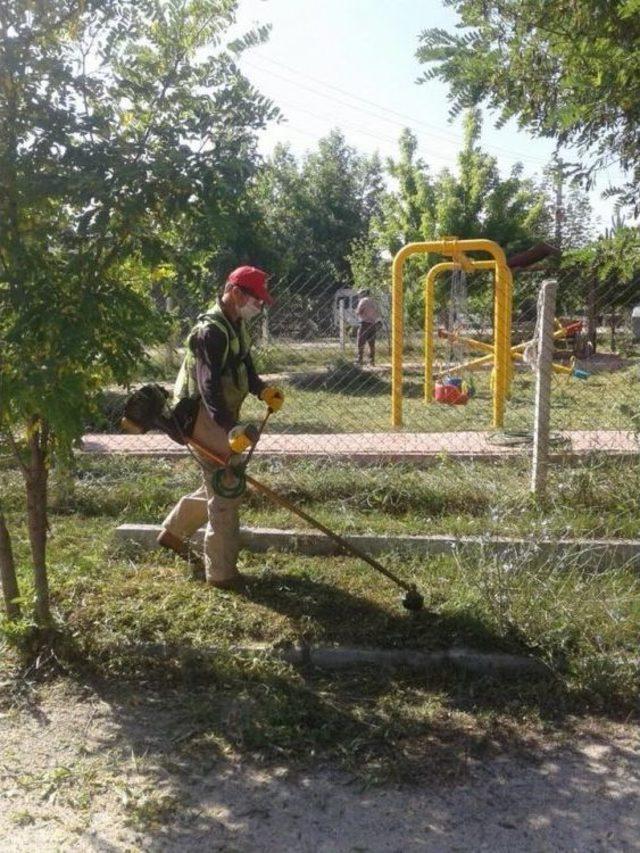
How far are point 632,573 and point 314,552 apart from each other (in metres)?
1.77

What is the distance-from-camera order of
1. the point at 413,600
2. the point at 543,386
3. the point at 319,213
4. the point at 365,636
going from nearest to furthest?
1. the point at 365,636
2. the point at 413,600
3. the point at 543,386
4. the point at 319,213

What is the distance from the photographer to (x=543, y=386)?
5.86 meters

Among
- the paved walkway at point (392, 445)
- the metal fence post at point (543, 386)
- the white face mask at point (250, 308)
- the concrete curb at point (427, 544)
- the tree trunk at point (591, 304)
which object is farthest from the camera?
the tree trunk at point (591, 304)

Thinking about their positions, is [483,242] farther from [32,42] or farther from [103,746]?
[103,746]

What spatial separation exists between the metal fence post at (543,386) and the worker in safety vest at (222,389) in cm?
193

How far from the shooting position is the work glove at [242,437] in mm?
4191

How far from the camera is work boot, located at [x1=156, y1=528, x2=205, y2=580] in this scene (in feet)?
17.0

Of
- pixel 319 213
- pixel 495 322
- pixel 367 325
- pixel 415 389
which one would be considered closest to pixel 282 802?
pixel 495 322

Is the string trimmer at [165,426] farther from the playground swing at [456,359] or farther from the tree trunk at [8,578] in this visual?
the playground swing at [456,359]

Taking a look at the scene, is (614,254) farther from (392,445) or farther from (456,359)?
(456,359)

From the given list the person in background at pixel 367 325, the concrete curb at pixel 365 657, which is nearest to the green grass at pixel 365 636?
the concrete curb at pixel 365 657

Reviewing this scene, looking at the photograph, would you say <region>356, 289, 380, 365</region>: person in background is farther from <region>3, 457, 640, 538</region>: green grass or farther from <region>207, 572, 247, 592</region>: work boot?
<region>207, 572, 247, 592</region>: work boot

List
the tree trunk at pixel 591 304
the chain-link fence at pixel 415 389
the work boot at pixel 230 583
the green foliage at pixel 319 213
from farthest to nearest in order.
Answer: the green foliage at pixel 319 213
the tree trunk at pixel 591 304
the chain-link fence at pixel 415 389
the work boot at pixel 230 583

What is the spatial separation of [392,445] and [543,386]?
78.3 inches
